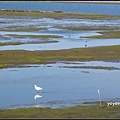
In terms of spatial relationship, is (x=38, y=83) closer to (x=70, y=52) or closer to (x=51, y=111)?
(x=51, y=111)

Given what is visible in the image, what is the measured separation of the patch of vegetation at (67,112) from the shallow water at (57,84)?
1119 millimetres

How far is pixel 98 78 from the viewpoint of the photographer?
78.8 feet

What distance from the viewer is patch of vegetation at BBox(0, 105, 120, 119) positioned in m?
15.0

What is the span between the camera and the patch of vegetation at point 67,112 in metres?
15.0

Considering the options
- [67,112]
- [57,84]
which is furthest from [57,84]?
[67,112]

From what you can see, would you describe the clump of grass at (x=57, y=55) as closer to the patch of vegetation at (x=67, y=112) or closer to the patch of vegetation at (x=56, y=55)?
the patch of vegetation at (x=56, y=55)

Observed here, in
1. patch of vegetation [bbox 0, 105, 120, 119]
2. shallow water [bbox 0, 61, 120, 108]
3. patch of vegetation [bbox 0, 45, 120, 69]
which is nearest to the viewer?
patch of vegetation [bbox 0, 105, 120, 119]

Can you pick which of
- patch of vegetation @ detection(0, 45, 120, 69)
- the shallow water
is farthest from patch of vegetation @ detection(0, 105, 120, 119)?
patch of vegetation @ detection(0, 45, 120, 69)

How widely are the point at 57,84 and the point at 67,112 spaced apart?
684 centimetres

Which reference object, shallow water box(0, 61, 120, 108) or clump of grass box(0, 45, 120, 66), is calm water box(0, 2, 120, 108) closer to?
shallow water box(0, 61, 120, 108)

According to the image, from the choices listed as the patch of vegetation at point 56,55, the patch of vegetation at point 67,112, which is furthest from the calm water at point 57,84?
Result: the patch of vegetation at point 56,55

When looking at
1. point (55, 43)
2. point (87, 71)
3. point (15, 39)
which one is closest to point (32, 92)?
point (87, 71)

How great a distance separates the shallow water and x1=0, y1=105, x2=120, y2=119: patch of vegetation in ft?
3.67

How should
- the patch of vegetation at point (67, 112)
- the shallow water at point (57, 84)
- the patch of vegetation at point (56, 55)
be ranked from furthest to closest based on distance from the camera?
1. the patch of vegetation at point (56, 55)
2. the shallow water at point (57, 84)
3. the patch of vegetation at point (67, 112)
